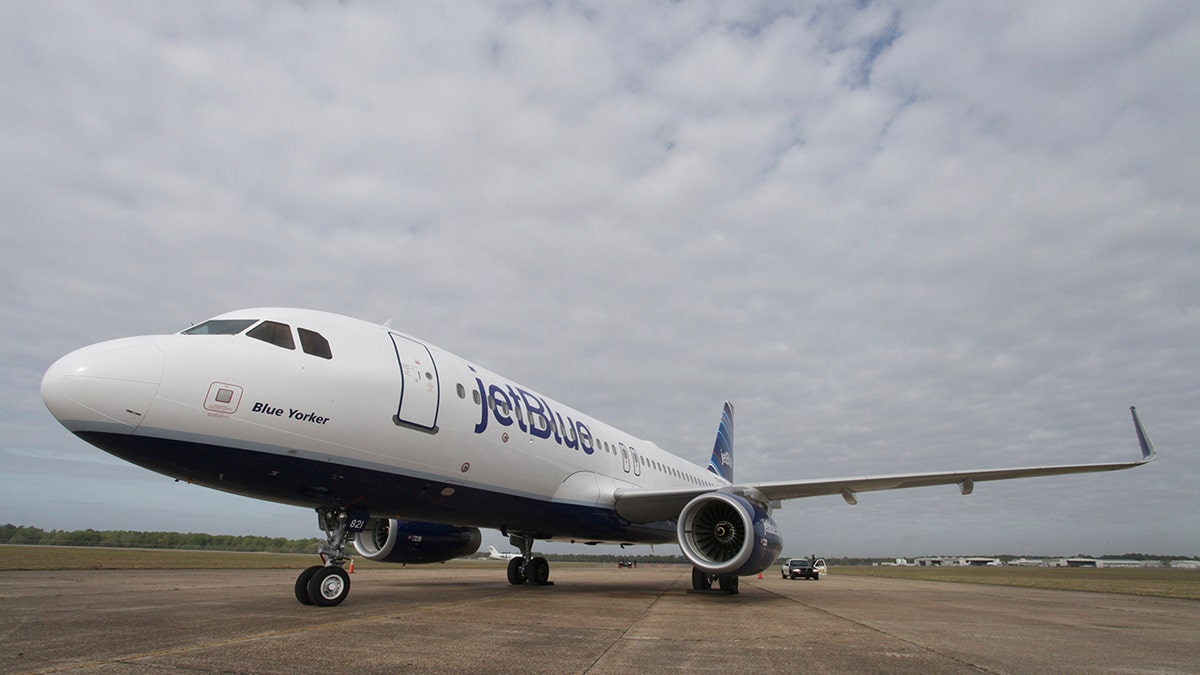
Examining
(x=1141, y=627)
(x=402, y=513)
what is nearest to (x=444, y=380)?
(x=402, y=513)

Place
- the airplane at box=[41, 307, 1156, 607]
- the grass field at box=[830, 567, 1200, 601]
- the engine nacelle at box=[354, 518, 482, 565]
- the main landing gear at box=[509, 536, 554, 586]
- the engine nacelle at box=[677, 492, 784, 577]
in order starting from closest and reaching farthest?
1. the airplane at box=[41, 307, 1156, 607]
2. the engine nacelle at box=[677, 492, 784, 577]
3. the engine nacelle at box=[354, 518, 482, 565]
4. the main landing gear at box=[509, 536, 554, 586]
5. the grass field at box=[830, 567, 1200, 601]

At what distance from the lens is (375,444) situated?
852cm

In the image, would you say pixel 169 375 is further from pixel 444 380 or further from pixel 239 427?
pixel 444 380

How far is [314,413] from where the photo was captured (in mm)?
7816

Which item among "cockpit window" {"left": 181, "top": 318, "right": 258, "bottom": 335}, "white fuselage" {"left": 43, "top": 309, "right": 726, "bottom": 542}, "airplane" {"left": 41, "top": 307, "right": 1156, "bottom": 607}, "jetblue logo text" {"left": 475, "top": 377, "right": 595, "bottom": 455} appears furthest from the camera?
"jetblue logo text" {"left": 475, "top": 377, "right": 595, "bottom": 455}

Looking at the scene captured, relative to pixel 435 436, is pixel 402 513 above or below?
below

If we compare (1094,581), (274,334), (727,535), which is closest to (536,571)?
(727,535)

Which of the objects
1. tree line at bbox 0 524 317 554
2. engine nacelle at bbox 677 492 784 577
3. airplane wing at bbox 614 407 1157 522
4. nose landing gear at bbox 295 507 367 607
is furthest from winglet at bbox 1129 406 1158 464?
tree line at bbox 0 524 317 554

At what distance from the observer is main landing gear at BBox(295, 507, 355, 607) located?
324 inches

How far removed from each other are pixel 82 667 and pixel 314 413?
3990 millimetres

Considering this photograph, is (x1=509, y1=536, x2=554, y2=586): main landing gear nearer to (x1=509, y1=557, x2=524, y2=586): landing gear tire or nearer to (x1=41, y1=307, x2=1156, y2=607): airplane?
(x1=509, y1=557, x2=524, y2=586): landing gear tire

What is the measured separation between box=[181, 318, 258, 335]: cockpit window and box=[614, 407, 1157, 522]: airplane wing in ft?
28.3

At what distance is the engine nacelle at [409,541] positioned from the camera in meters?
13.7

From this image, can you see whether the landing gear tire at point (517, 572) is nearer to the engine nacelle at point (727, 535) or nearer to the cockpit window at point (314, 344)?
the engine nacelle at point (727, 535)
